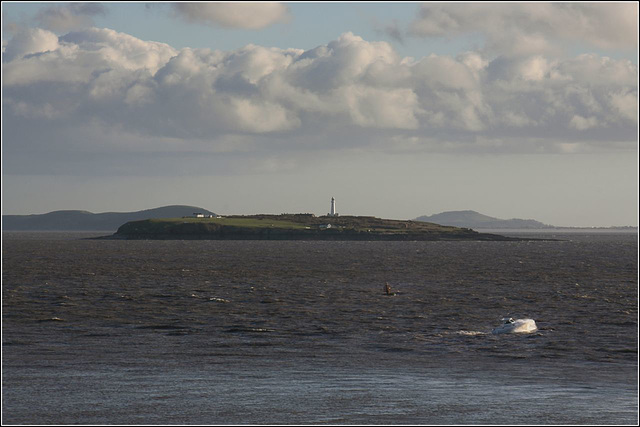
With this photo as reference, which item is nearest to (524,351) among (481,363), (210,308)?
(481,363)

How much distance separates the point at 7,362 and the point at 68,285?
56.5 m

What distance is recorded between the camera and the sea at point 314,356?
1256 inches

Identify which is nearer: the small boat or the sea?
the sea

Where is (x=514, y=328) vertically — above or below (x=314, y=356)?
above

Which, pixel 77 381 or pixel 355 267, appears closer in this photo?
pixel 77 381

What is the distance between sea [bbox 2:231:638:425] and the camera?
105 ft

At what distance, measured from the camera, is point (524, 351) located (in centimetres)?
4747

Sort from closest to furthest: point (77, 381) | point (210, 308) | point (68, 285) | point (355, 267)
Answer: point (77, 381) < point (210, 308) < point (68, 285) < point (355, 267)

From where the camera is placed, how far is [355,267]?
144 metres

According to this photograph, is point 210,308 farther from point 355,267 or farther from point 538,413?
point 355,267

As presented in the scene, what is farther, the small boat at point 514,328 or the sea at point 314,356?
the small boat at point 514,328

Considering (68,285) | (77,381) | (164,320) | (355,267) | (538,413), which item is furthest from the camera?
(355,267)

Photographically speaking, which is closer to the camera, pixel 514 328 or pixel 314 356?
pixel 314 356

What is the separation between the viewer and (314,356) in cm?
4516
